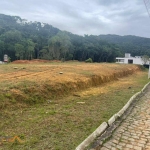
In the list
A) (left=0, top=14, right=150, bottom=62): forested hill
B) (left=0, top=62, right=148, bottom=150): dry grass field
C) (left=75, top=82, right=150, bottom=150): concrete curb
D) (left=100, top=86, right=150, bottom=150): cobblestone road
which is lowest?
(left=100, top=86, right=150, bottom=150): cobblestone road

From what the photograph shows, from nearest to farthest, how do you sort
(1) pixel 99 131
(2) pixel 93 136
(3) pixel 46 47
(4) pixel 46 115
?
(2) pixel 93 136
(1) pixel 99 131
(4) pixel 46 115
(3) pixel 46 47

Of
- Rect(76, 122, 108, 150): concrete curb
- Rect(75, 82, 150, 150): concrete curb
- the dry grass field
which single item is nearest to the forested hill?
the dry grass field

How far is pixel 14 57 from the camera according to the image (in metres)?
44.5

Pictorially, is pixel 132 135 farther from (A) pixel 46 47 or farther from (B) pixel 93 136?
(A) pixel 46 47

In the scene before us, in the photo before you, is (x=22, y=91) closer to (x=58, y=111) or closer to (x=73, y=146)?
(x=58, y=111)

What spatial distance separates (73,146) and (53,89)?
13.5ft

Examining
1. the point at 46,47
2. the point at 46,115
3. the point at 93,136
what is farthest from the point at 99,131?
the point at 46,47

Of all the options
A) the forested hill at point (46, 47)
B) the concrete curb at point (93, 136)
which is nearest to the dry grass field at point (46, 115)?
the concrete curb at point (93, 136)

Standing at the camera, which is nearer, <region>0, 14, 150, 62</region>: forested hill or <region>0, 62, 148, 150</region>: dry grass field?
<region>0, 62, 148, 150</region>: dry grass field

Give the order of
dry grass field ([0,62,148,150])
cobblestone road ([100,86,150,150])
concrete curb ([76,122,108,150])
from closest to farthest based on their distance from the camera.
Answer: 1. concrete curb ([76,122,108,150])
2. dry grass field ([0,62,148,150])
3. cobblestone road ([100,86,150,150])

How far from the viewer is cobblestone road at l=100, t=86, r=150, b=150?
3.61 meters

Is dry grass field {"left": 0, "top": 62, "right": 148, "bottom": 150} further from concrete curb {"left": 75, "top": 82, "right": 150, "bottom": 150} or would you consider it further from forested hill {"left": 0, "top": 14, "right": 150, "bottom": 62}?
forested hill {"left": 0, "top": 14, "right": 150, "bottom": 62}

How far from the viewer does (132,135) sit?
418cm

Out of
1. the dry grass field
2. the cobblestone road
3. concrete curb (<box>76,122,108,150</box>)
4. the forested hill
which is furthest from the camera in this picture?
the forested hill
